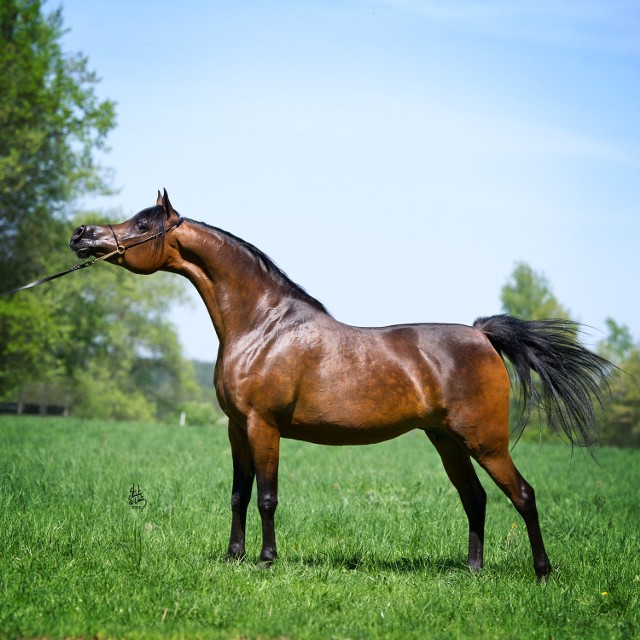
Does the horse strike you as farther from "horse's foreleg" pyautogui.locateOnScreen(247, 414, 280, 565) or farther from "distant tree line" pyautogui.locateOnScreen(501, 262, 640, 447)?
"distant tree line" pyautogui.locateOnScreen(501, 262, 640, 447)

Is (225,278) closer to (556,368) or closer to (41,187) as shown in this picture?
(556,368)

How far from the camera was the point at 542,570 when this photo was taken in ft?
21.1

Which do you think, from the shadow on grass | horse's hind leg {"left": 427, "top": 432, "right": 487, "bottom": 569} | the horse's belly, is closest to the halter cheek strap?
the horse's belly

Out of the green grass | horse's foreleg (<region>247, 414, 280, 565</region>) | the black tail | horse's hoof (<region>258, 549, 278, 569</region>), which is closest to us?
the green grass

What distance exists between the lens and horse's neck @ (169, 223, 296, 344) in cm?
657

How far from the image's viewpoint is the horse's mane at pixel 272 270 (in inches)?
264

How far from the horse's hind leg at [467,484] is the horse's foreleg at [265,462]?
150 cm

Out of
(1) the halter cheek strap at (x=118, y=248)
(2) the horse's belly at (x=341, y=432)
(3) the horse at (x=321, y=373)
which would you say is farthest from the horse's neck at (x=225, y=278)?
(2) the horse's belly at (x=341, y=432)

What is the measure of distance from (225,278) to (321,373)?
1.15 m

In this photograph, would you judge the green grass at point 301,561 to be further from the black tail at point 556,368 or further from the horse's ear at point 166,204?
the horse's ear at point 166,204

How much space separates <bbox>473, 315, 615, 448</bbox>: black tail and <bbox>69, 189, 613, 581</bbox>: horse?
1 centimetres

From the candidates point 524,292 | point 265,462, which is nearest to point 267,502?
point 265,462

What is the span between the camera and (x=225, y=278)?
6617 millimetres

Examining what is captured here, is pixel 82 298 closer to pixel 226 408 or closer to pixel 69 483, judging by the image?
pixel 69 483
